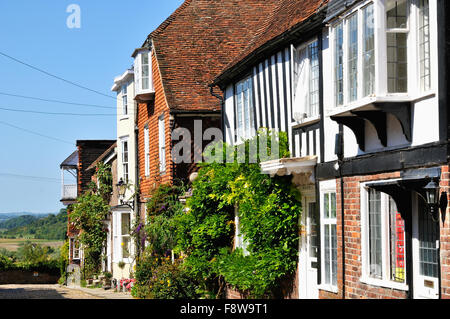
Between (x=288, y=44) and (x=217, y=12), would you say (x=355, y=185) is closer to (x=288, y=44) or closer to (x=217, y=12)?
(x=288, y=44)

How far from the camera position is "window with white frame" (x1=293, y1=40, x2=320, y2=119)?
47.5 feet

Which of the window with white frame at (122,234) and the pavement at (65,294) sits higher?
the window with white frame at (122,234)

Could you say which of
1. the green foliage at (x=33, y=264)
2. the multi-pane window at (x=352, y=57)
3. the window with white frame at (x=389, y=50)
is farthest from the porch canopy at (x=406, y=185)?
the green foliage at (x=33, y=264)

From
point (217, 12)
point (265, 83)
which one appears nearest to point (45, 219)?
point (217, 12)

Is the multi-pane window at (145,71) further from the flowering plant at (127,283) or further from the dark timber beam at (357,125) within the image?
the dark timber beam at (357,125)

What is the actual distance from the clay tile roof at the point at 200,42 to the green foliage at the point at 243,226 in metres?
5.11

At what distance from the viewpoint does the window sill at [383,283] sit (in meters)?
10.9

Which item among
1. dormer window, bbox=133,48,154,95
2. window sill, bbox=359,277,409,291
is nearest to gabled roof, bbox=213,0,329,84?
window sill, bbox=359,277,409,291

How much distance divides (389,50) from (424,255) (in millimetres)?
2969

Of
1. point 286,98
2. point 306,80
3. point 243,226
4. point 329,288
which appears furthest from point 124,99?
point 329,288

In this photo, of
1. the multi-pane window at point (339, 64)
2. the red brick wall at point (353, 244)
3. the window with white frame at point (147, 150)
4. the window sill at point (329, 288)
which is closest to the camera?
the red brick wall at point (353, 244)

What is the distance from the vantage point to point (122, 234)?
100 feet
